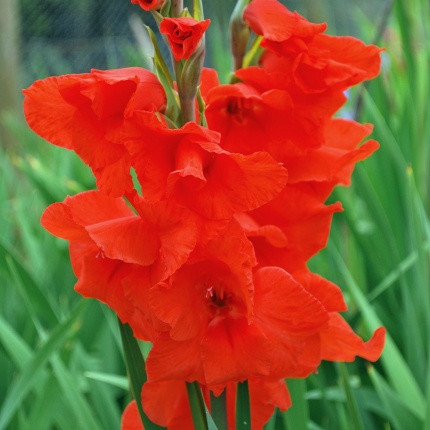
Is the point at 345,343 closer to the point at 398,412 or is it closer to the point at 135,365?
the point at 135,365

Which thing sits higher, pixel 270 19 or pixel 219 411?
pixel 270 19

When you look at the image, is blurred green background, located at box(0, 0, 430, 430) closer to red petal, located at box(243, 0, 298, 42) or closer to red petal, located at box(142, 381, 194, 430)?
red petal, located at box(142, 381, 194, 430)

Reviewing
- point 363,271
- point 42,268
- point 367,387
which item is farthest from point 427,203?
point 42,268

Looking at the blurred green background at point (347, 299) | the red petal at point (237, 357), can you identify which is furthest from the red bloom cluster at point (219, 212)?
the blurred green background at point (347, 299)

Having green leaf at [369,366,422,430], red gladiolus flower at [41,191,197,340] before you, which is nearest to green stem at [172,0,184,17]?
red gladiolus flower at [41,191,197,340]

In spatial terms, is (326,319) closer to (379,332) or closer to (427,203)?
(379,332)

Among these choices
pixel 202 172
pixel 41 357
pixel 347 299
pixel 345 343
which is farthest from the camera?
pixel 347 299

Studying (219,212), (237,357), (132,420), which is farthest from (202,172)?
(132,420)
